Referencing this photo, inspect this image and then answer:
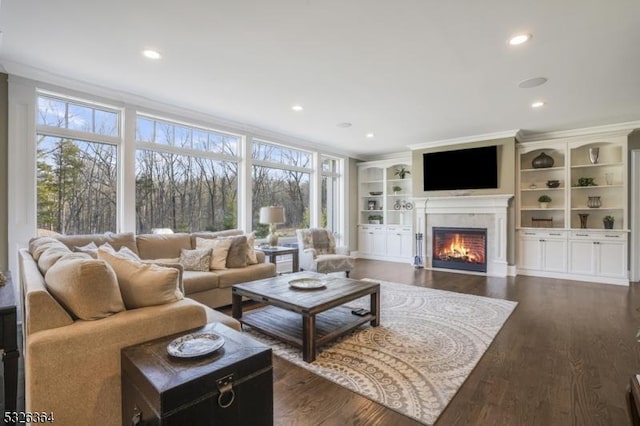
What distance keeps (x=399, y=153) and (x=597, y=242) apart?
414 centimetres

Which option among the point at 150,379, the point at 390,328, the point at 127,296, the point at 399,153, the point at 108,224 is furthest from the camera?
the point at 399,153

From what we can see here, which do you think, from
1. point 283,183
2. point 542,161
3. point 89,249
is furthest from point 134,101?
point 542,161

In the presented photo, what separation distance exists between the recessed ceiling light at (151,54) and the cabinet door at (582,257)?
22.1 ft

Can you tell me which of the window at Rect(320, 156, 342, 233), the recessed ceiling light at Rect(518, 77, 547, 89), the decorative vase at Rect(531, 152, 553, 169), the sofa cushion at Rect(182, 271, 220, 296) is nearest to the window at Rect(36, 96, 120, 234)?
the sofa cushion at Rect(182, 271, 220, 296)

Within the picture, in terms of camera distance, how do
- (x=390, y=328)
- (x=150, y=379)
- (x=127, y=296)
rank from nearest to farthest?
(x=150, y=379) < (x=127, y=296) < (x=390, y=328)

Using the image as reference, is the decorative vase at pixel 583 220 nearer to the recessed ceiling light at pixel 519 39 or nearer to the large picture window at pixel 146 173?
the recessed ceiling light at pixel 519 39

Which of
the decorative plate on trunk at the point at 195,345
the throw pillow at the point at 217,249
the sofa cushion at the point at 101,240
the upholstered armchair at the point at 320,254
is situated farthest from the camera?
the upholstered armchair at the point at 320,254

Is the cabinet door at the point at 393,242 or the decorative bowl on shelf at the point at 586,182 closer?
the decorative bowl on shelf at the point at 586,182

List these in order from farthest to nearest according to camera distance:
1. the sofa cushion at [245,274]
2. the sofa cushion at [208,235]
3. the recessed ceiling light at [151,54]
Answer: the sofa cushion at [208,235] < the sofa cushion at [245,274] < the recessed ceiling light at [151,54]

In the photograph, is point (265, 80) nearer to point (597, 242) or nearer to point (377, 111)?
point (377, 111)

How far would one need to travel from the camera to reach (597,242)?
5.31 meters

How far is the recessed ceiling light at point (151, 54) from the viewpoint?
9.64 ft

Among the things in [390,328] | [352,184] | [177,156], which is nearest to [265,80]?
[177,156]

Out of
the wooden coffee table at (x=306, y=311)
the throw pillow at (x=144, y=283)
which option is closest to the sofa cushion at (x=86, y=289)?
the throw pillow at (x=144, y=283)
